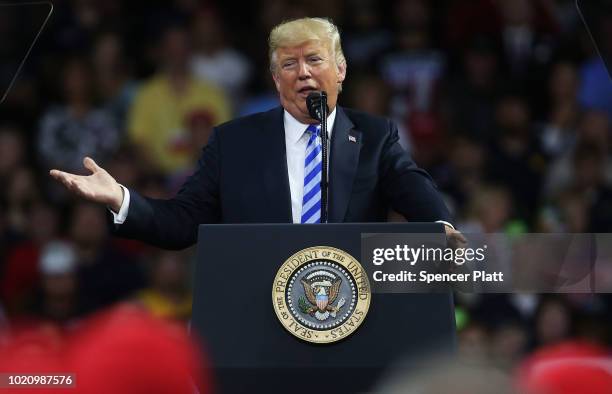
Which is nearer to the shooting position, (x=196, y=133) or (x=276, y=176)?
(x=276, y=176)

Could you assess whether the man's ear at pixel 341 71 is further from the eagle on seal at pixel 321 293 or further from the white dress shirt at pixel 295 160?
the eagle on seal at pixel 321 293

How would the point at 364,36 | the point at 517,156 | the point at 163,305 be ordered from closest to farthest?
the point at 163,305 < the point at 517,156 < the point at 364,36

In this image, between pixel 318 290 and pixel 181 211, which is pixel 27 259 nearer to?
pixel 181 211

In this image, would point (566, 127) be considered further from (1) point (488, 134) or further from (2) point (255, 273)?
(2) point (255, 273)

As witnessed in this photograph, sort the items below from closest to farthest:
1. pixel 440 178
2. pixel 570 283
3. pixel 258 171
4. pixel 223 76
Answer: pixel 570 283 → pixel 258 171 → pixel 440 178 → pixel 223 76

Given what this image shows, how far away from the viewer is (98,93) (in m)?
8.06

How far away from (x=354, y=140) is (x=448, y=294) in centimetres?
68

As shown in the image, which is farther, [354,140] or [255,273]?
[354,140]

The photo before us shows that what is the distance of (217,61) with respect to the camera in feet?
26.3

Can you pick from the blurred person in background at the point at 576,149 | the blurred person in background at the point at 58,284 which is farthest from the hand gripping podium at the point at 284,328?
the blurred person in background at the point at 576,149

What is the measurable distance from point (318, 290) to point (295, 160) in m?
0.67

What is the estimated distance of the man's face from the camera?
3471mm

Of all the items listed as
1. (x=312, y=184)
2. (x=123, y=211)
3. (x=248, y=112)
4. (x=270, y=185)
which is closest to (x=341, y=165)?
(x=312, y=184)

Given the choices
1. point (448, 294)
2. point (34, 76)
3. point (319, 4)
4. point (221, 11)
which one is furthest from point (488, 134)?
point (448, 294)
